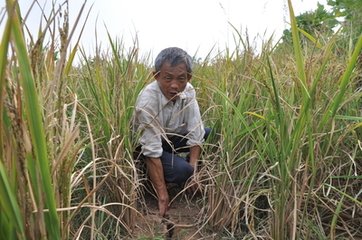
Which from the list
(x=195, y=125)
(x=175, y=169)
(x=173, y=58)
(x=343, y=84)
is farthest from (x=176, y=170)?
(x=343, y=84)

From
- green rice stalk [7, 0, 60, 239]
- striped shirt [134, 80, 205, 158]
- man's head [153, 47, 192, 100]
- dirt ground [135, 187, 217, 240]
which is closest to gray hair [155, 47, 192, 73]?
man's head [153, 47, 192, 100]

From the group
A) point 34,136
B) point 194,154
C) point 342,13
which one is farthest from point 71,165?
point 342,13

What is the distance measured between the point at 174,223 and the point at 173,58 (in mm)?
788

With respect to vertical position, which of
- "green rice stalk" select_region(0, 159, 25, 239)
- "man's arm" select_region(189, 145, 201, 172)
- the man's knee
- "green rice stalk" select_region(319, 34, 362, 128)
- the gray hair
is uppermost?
the gray hair

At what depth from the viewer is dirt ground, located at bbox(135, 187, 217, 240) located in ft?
6.50

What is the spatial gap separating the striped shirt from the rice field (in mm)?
67

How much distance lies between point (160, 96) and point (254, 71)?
47 centimetres

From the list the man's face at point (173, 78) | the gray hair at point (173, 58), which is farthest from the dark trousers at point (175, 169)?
the gray hair at point (173, 58)

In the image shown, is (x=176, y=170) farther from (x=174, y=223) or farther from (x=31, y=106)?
(x=31, y=106)

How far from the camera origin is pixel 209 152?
2.39 metres

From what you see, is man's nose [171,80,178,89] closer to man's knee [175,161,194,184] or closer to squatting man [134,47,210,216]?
squatting man [134,47,210,216]

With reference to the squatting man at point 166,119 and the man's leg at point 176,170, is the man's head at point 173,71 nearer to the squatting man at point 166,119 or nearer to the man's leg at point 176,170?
the squatting man at point 166,119

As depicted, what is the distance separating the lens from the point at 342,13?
3463 mm

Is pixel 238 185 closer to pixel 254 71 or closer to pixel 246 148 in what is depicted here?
pixel 246 148
